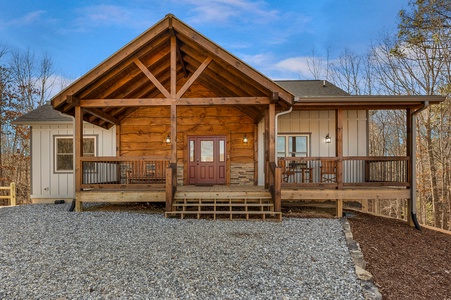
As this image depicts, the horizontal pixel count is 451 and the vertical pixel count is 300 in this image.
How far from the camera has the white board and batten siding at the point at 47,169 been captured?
936cm

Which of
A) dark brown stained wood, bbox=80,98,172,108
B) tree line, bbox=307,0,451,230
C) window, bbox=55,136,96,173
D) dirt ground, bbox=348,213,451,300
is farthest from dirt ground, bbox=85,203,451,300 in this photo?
tree line, bbox=307,0,451,230

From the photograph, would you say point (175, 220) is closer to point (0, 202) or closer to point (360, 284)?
point (360, 284)

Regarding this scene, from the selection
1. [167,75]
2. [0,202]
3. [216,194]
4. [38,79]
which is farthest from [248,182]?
[38,79]

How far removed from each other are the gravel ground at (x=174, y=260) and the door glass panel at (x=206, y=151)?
3749 mm

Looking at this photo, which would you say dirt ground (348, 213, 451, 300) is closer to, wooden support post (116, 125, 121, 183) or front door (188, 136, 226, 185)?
front door (188, 136, 226, 185)

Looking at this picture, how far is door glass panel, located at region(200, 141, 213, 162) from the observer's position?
9641 millimetres

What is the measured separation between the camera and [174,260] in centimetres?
385

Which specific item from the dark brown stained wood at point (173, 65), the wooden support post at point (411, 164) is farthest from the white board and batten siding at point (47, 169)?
the wooden support post at point (411, 164)

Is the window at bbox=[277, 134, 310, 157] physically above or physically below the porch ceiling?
below

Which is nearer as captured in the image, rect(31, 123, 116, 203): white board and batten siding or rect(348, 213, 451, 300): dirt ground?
rect(348, 213, 451, 300): dirt ground

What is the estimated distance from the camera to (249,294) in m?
3.01

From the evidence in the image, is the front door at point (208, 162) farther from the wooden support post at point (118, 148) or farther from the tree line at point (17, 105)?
the tree line at point (17, 105)

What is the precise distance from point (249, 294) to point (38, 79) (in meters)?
21.3

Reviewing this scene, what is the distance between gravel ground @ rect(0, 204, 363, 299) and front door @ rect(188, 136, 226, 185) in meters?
3.53
